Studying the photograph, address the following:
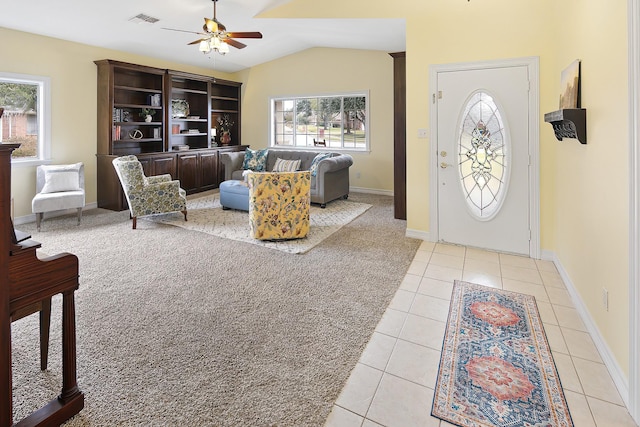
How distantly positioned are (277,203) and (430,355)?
2648 mm

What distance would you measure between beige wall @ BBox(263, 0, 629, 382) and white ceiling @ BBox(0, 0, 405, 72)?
392 mm

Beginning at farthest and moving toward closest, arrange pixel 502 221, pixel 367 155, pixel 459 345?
pixel 367 155 → pixel 502 221 → pixel 459 345

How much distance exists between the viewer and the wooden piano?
1316 millimetres

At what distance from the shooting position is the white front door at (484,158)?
12.3ft

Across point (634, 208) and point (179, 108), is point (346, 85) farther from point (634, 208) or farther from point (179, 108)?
point (634, 208)

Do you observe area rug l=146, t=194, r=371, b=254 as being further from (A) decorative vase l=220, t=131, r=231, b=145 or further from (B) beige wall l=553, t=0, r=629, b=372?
(B) beige wall l=553, t=0, r=629, b=372

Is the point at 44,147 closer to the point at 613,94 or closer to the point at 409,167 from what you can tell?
the point at 409,167

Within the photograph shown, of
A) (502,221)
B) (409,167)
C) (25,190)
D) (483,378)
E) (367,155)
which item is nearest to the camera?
(483,378)

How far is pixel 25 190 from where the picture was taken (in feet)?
17.3

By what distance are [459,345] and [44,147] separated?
627cm

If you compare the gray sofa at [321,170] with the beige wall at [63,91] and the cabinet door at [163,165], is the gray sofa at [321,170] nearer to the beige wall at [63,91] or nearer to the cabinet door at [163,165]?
the cabinet door at [163,165]

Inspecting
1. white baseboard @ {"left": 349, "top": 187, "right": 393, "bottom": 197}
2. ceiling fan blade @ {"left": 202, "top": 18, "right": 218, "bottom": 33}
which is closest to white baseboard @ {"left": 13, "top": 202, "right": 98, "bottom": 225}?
ceiling fan blade @ {"left": 202, "top": 18, "right": 218, "bottom": 33}

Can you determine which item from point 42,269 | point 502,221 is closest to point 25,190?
point 42,269

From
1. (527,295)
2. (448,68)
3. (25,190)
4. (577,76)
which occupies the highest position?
(448,68)
